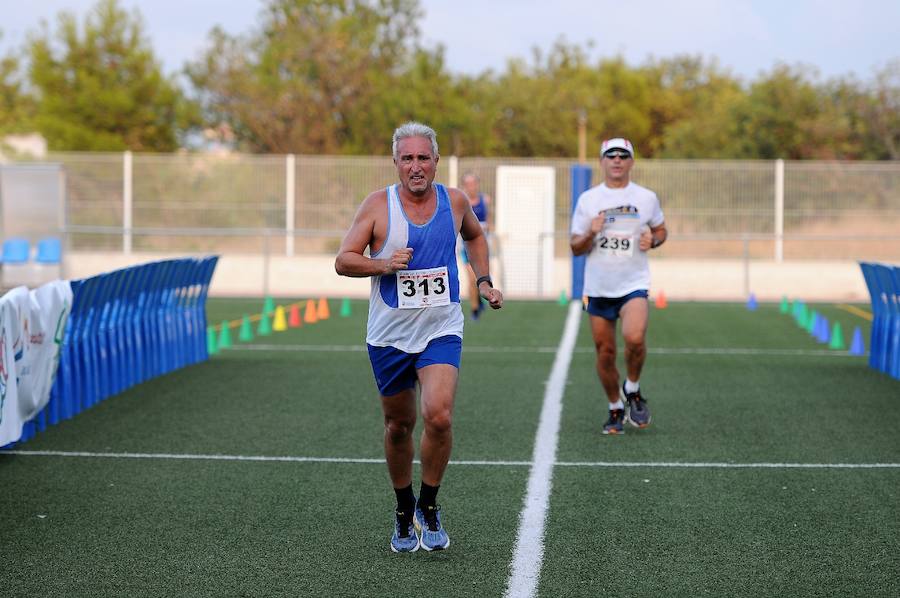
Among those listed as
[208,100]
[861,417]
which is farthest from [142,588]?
[208,100]

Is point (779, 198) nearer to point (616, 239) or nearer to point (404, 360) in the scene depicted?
point (616, 239)

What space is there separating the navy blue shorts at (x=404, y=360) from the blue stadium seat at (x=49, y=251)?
71.2ft

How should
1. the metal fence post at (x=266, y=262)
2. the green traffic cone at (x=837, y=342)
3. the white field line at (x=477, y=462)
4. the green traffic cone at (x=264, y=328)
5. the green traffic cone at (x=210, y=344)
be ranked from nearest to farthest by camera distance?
the white field line at (x=477, y=462) → the green traffic cone at (x=210, y=344) → the green traffic cone at (x=837, y=342) → the green traffic cone at (x=264, y=328) → the metal fence post at (x=266, y=262)

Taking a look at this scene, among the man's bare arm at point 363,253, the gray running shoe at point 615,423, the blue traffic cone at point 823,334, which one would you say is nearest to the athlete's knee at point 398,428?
the man's bare arm at point 363,253

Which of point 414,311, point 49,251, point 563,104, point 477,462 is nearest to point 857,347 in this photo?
point 477,462

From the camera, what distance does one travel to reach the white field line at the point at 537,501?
5734 mm

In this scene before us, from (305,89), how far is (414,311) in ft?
152

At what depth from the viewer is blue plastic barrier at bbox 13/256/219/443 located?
34.3 feet

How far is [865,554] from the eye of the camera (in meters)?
6.16

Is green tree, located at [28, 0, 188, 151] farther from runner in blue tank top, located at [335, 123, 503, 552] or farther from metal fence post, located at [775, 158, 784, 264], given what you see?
runner in blue tank top, located at [335, 123, 503, 552]

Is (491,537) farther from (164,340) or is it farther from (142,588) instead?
(164,340)

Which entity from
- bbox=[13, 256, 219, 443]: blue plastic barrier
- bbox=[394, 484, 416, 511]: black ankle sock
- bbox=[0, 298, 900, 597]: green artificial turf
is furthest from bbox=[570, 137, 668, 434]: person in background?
bbox=[13, 256, 219, 443]: blue plastic barrier

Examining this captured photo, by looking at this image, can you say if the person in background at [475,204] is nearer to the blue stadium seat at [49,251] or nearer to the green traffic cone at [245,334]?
the green traffic cone at [245,334]

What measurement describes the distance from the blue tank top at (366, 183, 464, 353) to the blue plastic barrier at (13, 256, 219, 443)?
421cm
